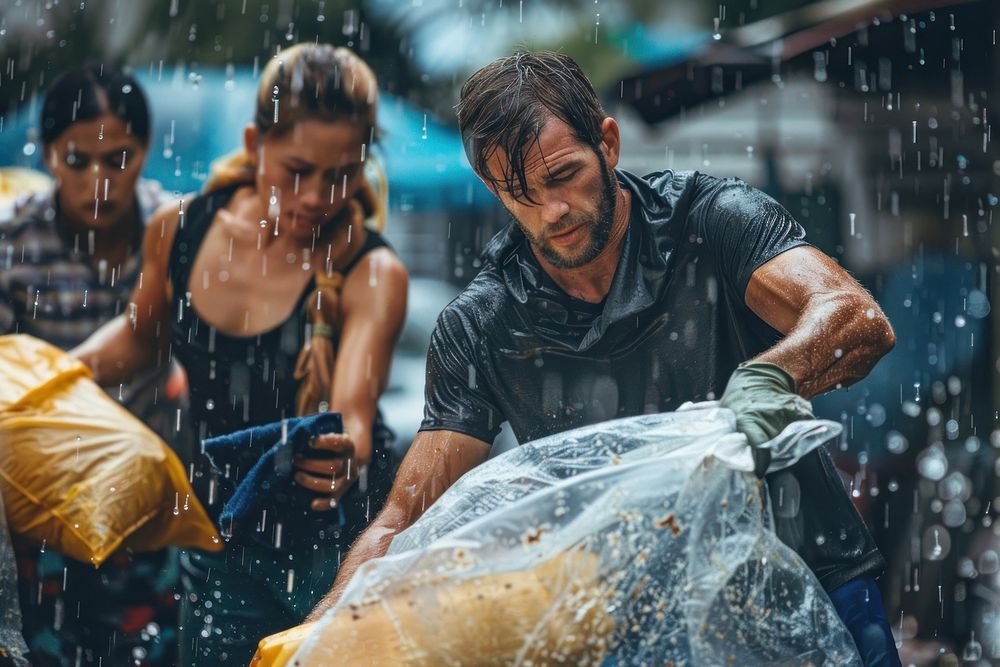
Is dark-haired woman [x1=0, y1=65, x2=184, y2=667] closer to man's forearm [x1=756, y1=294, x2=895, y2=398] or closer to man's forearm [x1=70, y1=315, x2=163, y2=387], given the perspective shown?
man's forearm [x1=70, y1=315, x2=163, y2=387]

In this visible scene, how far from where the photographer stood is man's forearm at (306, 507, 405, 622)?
191 cm

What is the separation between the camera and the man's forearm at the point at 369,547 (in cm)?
191

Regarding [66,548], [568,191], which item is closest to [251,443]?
[66,548]

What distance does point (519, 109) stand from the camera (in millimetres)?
2037

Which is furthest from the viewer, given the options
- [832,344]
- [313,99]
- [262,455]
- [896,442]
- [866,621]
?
[896,442]

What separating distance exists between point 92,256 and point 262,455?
123 centimetres

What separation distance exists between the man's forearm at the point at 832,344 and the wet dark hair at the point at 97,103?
2559 mm

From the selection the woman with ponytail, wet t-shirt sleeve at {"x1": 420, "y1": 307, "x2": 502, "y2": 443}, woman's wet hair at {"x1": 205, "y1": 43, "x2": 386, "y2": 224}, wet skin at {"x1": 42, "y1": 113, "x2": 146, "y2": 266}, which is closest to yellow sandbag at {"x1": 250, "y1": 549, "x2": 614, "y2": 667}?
wet t-shirt sleeve at {"x1": 420, "y1": 307, "x2": 502, "y2": 443}

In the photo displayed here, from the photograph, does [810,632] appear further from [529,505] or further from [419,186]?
[419,186]

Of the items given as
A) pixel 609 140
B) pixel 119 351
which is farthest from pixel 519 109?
pixel 119 351

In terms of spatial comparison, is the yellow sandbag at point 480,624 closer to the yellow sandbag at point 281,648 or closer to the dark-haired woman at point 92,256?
the yellow sandbag at point 281,648

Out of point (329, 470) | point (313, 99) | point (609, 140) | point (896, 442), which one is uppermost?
point (313, 99)

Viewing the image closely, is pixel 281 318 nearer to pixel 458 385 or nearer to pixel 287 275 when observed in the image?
pixel 287 275

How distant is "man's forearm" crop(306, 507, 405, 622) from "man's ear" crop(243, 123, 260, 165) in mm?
1754
